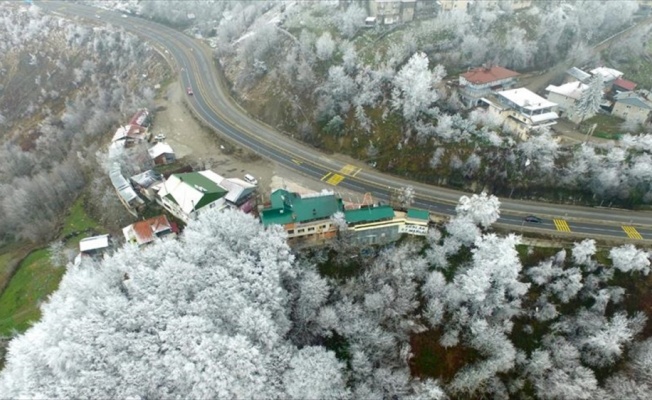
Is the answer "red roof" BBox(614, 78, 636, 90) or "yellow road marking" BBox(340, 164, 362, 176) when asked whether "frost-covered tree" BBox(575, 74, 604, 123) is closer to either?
"red roof" BBox(614, 78, 636, 90)

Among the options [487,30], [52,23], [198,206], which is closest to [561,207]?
[487,30]

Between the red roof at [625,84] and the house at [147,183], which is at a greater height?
the red roof at [625,84]

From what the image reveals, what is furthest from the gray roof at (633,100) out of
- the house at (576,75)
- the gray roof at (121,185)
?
the gray roof at (121,185)

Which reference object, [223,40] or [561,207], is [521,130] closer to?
[561,207]

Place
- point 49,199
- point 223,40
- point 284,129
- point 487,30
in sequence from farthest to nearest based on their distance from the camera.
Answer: point 223,40 → point 487,30 → point 284,129 → point 49,199

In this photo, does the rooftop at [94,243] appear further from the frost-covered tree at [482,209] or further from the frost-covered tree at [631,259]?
the frost-covered tree at [631,259]

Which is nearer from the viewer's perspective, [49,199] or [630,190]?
[630,190]
